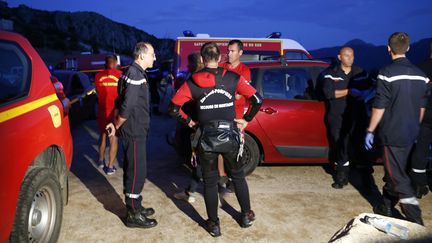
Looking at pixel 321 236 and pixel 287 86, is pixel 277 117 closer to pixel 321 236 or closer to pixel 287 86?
pixel 287 86

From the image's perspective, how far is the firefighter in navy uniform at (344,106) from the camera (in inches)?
181

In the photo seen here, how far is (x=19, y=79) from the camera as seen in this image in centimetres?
302

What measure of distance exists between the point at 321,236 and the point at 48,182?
7.90 feet

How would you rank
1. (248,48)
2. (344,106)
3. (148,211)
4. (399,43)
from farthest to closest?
(248,48)
(344,106)
(148,211)
(399,43)

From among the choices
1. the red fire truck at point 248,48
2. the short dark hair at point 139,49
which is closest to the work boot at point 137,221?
the short dark hair at point 139,49

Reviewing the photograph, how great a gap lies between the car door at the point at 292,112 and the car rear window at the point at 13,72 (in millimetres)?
2790

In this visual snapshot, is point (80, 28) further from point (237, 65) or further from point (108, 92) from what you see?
point (237, 65)

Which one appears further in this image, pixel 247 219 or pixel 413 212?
pixel 247 219

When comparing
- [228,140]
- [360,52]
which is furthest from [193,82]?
[360,52]

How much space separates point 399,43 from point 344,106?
1.26 meters

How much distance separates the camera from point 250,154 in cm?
503

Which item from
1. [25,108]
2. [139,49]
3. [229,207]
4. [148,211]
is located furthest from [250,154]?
[25,108]

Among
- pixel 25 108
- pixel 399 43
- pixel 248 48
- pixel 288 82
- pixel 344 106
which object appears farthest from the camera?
pixel 248 48

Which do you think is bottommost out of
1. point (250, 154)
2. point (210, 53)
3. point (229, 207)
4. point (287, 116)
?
point (229, 207)
